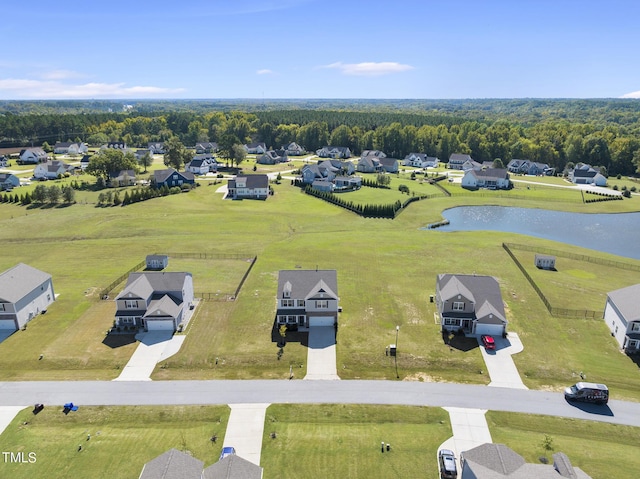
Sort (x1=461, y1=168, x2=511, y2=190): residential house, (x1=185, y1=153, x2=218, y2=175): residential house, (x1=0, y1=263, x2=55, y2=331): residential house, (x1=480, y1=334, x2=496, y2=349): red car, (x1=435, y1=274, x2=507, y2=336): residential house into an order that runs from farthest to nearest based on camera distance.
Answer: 1. (x1=185, y1=153, x2=218, y2=175): residential house
2. (x1=461, y1=168, x2=511, y2=190): residential house
3. (x1=0, y1=263, x2=55, y2=331): residential house
4. (x1=435, y1=274, x2=507, y2=336): residential house
5. (x1=480, y1=334, x2=496, y2=349): red car

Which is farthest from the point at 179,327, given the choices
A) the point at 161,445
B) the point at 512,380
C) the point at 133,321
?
the point at 512,380

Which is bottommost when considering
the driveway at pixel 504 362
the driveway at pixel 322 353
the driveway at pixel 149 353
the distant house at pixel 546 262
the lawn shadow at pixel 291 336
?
the driveway at pixel 149 353

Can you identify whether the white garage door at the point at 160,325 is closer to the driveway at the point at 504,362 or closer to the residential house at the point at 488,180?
the driveway at the point at 504,362

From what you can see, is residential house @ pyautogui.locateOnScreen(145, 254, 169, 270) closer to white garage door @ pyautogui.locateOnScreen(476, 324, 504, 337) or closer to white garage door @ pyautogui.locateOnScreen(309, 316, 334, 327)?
white garage door @ pyautogui.locateOnScreen(309, 316, 334, 327)

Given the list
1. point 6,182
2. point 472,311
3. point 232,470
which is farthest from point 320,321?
point 6,182

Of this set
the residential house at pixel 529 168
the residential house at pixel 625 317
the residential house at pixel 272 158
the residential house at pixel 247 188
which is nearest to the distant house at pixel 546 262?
the residential house at pixel 625 317

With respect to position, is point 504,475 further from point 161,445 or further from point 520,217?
point 520,217

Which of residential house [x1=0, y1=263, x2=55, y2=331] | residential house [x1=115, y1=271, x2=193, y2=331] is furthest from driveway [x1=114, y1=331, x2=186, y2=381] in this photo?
residential house [x1=0, y1=263, x2=55, y2=331]
